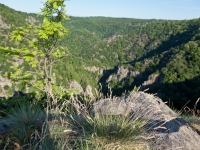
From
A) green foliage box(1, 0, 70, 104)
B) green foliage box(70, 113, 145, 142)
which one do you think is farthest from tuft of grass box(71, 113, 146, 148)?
green foliage box(1, 0, 70, 104)

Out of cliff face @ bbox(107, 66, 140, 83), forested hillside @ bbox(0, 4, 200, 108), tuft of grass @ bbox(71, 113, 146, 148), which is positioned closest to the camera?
tuft of grass @ bbox(71, 113, 146, 148)

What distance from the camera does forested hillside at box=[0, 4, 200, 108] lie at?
2464 inches

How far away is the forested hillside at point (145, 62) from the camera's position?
62.6 m

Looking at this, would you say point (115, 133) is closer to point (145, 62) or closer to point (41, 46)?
point (41, 46)

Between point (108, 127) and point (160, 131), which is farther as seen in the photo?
point (160, 131)

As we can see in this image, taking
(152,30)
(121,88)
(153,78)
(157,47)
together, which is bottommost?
(121,88)

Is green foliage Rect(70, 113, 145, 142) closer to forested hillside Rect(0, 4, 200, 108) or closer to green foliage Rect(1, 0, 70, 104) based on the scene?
forested hillside Rect(0, 4, 200, 108)

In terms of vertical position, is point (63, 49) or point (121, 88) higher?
point (63, 49)

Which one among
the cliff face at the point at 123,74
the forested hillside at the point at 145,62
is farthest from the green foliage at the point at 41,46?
the cliff face at the point at 123,74

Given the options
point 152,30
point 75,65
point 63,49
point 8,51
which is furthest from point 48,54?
point 152,30

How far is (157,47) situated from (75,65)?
55.3 metres

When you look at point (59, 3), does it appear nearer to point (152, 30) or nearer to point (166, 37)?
point (166, 37)

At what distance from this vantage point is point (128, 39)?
16888 centimetres

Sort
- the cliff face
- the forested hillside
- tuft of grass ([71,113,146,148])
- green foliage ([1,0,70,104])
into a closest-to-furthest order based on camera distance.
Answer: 1. tuft of grass ([71,113,146,148])
2. green foliage ([1,0,70,104])
3. the forested hillside
4. the cliff face
